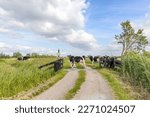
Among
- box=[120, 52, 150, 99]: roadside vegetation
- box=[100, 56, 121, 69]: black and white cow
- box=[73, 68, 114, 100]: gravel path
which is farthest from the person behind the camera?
box=[100, 56, 121, 69]: black and white cow

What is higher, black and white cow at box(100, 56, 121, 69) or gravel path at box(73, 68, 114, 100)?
black and white cow at box(100, 56, 121, 69)

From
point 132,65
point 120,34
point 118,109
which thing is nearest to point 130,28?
point 120,34

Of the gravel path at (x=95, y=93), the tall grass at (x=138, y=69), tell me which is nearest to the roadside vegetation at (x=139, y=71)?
the tall grass at (x=138, y=69)

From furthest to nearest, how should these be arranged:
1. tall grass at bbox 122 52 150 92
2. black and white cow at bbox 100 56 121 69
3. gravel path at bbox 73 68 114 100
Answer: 1. black and white cow at bbox 100 56 121 69
2. tall grass at bbox 122 52 150 92
3. gravel path at bbox 73 68 114 100

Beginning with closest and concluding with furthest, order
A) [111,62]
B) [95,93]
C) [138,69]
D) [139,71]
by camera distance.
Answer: [95,93], [139,71], [138,69], [111,62]

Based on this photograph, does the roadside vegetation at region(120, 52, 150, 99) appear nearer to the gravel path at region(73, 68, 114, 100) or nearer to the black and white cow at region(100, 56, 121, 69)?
the gravel path at region(73, 68, 114, 100)

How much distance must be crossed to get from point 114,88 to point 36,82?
5.41 meters

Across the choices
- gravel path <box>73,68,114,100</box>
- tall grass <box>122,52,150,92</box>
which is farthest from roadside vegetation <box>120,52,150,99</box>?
gravel path <box>73,68,114,100</box>

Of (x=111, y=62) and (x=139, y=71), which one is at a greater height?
(x=111, y=62)

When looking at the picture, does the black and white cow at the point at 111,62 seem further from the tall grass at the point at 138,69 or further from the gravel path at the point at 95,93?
the gravel path at the point at 95,93

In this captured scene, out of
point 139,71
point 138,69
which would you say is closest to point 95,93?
point 139,71

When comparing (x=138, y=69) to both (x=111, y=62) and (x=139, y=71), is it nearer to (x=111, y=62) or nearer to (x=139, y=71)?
(x=139, y=71)

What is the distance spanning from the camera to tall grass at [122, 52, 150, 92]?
1859 centimetres

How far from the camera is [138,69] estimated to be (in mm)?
21422
